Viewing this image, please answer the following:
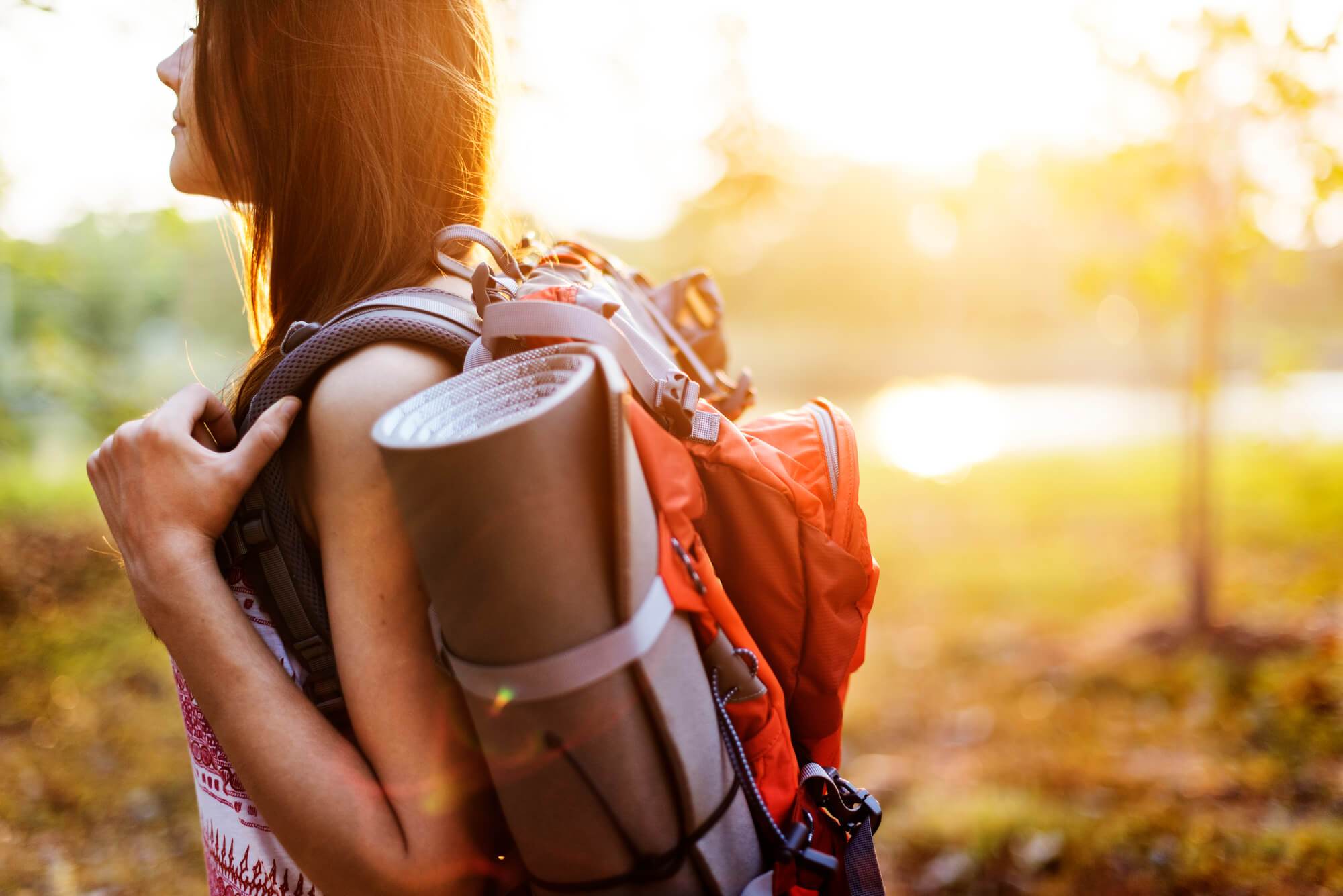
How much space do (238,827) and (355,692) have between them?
39cm

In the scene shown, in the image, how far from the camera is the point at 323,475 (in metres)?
1.07

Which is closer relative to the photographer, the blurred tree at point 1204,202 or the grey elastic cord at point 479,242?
the grey elastic cord at point 479,242

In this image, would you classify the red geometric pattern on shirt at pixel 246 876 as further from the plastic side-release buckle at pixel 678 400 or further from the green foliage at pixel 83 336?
the green foliage at pixel 83 336

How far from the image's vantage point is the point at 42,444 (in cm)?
1086

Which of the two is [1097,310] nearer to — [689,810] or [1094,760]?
[1094,760]

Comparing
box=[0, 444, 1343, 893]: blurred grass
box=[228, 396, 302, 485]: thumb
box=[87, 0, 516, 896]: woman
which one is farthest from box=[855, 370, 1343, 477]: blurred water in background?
box=[228, 396, 302, 485]: thumb

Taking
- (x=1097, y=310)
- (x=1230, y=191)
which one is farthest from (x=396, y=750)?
(x=1097, y=310)

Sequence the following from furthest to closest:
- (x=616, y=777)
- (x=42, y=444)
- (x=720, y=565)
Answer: (x=42, y=444) → (x=720, y=565) → (x=616, y=777)

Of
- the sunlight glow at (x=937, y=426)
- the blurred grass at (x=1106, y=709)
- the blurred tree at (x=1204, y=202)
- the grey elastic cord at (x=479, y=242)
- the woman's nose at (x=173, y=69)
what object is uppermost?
the woman's nose at (x=173, y=69)

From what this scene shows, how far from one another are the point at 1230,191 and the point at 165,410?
5.81 meters

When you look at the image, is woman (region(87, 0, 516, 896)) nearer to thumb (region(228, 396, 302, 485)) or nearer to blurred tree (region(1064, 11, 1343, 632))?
thumb (region(228, 396, 302, 485))

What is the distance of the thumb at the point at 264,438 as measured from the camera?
107cm

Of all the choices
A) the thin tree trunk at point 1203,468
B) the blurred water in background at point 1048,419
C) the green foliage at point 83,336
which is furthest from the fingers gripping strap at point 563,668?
the blurred water in background at point 1048,419

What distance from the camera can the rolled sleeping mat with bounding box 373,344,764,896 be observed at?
34.5 inches
